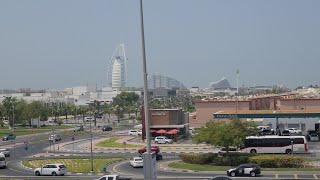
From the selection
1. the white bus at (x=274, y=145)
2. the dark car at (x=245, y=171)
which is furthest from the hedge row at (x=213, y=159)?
the white bus at (x=274, y=145)

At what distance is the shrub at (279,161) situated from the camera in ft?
159

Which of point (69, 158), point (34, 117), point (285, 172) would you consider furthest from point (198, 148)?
point (34, 117)

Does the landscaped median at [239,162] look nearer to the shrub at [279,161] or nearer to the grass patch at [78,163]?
the shrub at [279,161]

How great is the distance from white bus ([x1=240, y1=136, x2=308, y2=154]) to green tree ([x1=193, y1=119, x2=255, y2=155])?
7.15 meters

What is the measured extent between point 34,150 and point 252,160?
39047mm

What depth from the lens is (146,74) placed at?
17422 mm

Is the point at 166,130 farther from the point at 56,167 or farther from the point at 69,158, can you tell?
the point at 56,167

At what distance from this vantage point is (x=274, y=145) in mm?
61500

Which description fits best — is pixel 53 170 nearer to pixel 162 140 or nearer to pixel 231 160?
pixel 231 160

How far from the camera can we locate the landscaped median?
158ft

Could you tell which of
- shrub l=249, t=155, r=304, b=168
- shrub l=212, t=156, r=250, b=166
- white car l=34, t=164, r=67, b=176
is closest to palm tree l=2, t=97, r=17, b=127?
white car l=34, t=164, r=67, b=176

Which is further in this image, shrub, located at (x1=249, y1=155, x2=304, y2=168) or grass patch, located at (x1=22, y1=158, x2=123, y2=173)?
grass patch, located at (x1=22, y1=158, x2=123, y2=173)

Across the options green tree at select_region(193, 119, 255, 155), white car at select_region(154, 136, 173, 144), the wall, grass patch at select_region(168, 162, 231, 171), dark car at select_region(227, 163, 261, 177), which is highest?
the wall

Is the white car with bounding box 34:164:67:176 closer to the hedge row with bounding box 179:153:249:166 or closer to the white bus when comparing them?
the hedge row with bounding box 179:153:249:166
